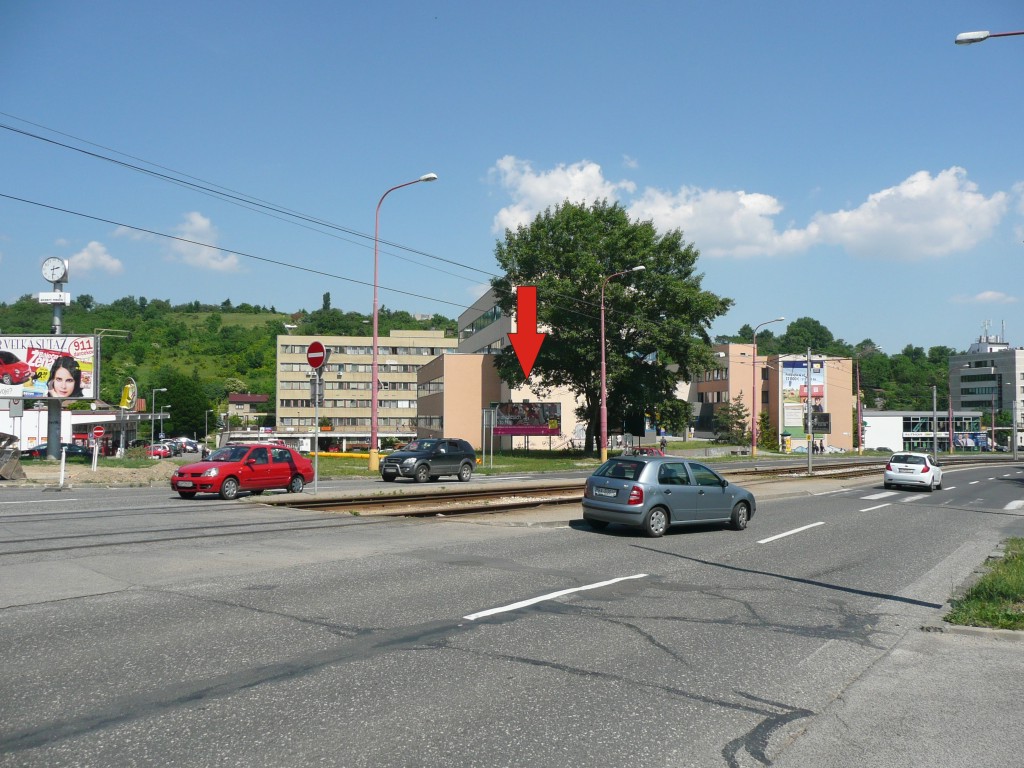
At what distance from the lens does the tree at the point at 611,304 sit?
5438 cm

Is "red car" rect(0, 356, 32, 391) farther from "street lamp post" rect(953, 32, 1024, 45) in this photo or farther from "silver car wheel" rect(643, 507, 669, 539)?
"street lamp post" rect(953, 32, 1024, 45)

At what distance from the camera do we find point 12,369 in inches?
1668

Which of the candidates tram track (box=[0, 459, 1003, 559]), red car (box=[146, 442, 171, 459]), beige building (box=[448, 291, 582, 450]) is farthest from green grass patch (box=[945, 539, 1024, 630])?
red car (box=[146, 442, 171, 459])

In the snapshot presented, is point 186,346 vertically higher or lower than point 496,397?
higher

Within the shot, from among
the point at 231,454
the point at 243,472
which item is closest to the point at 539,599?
the point at 243,472

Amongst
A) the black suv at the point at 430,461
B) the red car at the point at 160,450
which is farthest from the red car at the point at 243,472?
the red car at the point at 160,450

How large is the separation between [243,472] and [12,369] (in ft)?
90.1

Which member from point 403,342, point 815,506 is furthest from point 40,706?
point 403,342

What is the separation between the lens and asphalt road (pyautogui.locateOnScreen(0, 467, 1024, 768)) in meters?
4.90

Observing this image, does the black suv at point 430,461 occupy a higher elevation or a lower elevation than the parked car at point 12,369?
lower

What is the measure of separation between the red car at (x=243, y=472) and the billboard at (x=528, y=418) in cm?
4099

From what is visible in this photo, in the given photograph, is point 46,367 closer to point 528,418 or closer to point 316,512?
point 316,512

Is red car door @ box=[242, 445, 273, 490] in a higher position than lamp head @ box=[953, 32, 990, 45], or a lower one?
lower
